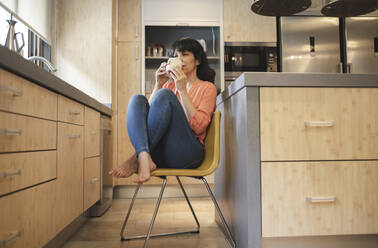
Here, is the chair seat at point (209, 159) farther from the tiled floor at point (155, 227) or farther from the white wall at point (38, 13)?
the white wall at point (38, 13)

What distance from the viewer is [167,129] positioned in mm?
1552

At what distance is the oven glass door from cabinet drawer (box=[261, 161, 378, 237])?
7.73ft

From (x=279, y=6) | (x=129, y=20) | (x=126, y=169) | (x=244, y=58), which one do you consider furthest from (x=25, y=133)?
(x=244, y=58)

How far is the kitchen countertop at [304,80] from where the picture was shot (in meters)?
1.29

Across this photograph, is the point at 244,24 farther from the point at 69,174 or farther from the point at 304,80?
the point at 69,174

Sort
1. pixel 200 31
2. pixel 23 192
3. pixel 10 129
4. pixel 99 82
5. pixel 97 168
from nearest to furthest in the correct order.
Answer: pixel 10 129 < pixel 23 192 < pixel 97 168 < pixel 99 82 < pixel 200 31

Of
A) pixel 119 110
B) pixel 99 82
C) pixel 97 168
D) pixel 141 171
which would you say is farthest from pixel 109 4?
pixel 141 171

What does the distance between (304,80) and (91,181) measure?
1.48 m

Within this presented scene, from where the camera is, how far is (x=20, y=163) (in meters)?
1.11

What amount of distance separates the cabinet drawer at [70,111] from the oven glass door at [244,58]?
2.00m

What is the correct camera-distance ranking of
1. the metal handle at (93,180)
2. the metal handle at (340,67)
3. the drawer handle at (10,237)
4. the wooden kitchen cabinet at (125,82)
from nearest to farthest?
the drawer handle at (10,237) → the metal handle at (93,180) → the wooden kitchen cabinet at (125,82) → the metal handle at (340,67)

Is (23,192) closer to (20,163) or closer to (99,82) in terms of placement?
(20,163)

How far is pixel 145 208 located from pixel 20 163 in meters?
1.65

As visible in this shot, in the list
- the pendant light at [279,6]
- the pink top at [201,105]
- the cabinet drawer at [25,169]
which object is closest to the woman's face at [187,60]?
the pink top at [201,105]
